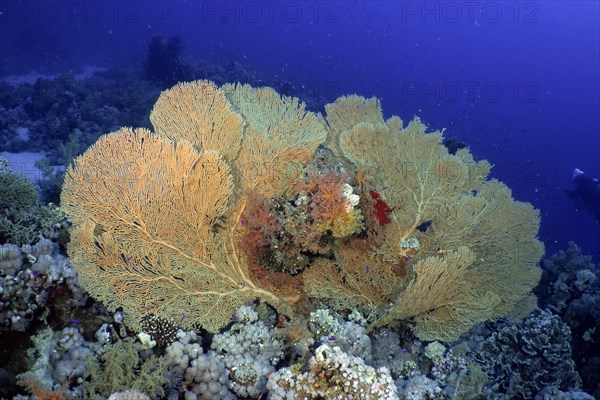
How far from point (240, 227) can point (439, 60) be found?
14290cm

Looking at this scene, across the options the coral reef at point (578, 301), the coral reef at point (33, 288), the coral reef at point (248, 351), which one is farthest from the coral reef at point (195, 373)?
the coral reef at point (578, 301)

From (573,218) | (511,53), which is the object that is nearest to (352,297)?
(573,218)

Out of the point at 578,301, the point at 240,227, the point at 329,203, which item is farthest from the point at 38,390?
the point at 578,301

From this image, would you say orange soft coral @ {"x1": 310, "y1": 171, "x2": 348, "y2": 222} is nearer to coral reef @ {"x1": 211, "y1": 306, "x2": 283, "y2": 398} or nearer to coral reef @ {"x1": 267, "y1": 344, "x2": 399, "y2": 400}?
coral reef @ {"x1": 267, "y1": 344, "x2": 399, "y2": 400}

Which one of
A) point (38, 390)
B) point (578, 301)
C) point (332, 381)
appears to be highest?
point (578, 301)

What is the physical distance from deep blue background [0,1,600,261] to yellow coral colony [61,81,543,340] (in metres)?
9.26

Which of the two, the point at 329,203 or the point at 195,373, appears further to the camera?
the point at 329,203

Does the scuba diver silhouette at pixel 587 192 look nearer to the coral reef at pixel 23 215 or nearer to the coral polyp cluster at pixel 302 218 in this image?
the coral polyp cluster at pixel 302 218

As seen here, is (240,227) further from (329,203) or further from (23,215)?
(23,215)

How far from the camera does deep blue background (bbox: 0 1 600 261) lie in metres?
39.8

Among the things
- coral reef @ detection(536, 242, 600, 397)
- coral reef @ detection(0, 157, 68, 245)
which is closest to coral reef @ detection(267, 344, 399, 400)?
coral reef @ detection(0, 157, 68, 245)

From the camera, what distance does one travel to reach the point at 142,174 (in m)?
4.01

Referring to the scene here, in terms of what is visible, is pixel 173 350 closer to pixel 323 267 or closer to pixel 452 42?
pixel 323 267

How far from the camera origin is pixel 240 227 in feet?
15.0
